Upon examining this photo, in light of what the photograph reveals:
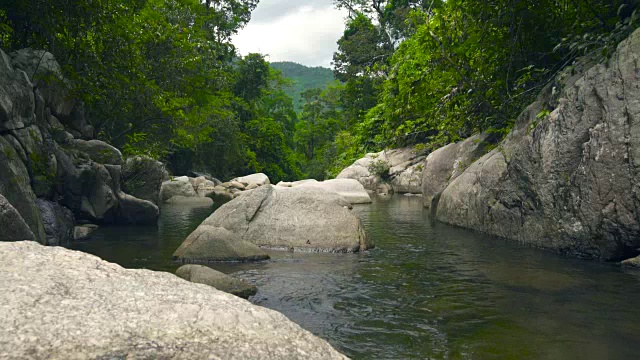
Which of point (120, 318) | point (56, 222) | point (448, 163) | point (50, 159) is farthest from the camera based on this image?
point (448, 163)

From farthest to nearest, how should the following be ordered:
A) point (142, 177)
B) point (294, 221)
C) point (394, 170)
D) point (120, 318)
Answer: point (394, 170)
point (142, 177)
point (294, 221)
point (120, 318)

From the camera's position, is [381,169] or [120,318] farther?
[381,169]

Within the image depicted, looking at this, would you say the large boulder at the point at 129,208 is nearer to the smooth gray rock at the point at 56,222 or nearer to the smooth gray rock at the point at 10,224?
the smooth gray rock at the point at 56,222

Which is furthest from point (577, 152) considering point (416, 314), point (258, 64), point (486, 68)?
point (258, 64)

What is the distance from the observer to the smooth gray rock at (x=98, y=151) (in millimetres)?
14867

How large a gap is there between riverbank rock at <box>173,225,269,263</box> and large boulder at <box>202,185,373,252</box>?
1135 mm

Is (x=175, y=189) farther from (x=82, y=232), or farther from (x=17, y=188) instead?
(x=17, y=188)

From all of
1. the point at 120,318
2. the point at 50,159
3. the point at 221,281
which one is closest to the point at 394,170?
the point at 50,159

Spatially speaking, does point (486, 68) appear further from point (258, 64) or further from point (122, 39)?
point (258, 64)

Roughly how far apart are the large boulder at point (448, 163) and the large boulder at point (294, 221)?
5559mm

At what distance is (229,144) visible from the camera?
3972 centimetres

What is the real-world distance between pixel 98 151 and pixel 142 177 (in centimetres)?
249

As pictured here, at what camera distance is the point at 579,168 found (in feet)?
32.2

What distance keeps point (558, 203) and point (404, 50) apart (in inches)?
1025
